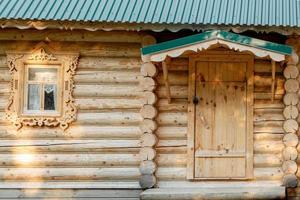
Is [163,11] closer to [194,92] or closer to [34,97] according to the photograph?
[194,92]

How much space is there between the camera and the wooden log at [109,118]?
9.97 meters

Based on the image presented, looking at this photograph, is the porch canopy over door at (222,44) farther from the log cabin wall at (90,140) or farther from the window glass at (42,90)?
the window glass at (42,90)

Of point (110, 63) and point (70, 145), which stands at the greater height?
point (110, 63)

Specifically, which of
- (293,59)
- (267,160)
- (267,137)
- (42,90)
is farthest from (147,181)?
(293,59)

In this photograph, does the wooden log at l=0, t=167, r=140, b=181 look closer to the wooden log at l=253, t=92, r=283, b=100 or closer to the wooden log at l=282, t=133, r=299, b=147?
the wooden log at l=253, t=92, r=283, b=100

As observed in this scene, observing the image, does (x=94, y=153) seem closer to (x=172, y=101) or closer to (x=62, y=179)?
(x=62, y=179)

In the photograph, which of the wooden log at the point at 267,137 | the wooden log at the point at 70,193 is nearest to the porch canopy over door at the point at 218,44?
the wooden log at the point at 267,137

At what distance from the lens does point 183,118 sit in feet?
32.8

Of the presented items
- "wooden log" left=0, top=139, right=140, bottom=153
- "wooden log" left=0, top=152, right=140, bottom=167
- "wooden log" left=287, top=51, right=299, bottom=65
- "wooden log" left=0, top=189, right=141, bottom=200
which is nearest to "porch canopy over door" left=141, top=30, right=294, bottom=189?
"wooden log" left=287, top=51, right=299, bottom=65

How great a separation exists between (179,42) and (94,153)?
2.35 meters

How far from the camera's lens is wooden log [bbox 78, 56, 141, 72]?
33.0ft

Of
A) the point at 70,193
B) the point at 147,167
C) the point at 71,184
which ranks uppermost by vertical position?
the point at 147,167

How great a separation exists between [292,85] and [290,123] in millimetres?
606

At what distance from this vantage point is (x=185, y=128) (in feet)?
32.7
